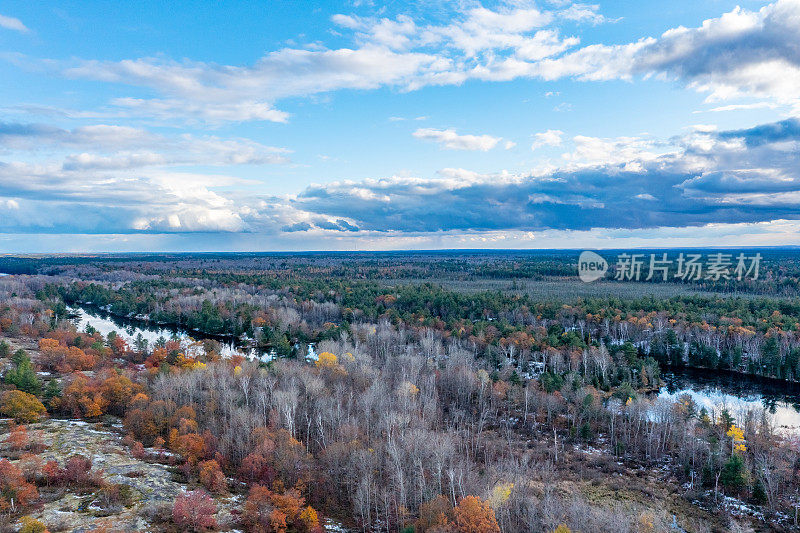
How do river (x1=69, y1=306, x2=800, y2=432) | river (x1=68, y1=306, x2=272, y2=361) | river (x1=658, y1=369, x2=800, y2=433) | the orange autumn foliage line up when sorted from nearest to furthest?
the orange autumn foliage → river (x1=658, y1=369, x2=800, y2=433) → river (x1=69, y1=306, x2=800, y2=432) → river (x1=68, y1=306, x2=272, y2=361)

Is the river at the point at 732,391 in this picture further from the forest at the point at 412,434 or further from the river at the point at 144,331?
the forest at the point at 412,434

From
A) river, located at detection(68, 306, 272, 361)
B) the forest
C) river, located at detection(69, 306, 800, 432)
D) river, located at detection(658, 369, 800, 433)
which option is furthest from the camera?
river, located at detection(68, 306, 272, 361)

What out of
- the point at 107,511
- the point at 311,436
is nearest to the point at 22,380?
the point at 107,511

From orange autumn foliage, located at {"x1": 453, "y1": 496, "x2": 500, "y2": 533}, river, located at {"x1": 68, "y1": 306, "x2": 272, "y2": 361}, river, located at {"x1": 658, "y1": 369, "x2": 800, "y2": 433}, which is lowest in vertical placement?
river, located at {"x1": 658, "y1": 369, "x2": 800, "y2": 433}

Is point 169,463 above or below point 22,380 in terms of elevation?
below

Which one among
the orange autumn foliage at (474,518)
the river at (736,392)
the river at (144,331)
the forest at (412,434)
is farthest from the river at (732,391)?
the orange autumn foliage at (474,518)

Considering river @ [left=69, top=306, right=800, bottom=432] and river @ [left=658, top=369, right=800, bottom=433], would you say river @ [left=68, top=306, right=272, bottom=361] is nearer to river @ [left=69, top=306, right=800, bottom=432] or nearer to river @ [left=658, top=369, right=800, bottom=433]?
river @ [left=69, top=306, right=800, bottom=432]

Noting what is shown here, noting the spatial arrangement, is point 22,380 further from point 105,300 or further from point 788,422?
point 105,300

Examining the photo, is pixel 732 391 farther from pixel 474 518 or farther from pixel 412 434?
pixel 474 518

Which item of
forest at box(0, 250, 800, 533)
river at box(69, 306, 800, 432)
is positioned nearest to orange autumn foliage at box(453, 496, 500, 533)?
forest at box(0, 250, 800, 533)

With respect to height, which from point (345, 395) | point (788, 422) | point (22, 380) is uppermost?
point (22, 380)

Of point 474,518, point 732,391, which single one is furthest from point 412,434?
point 732,391
